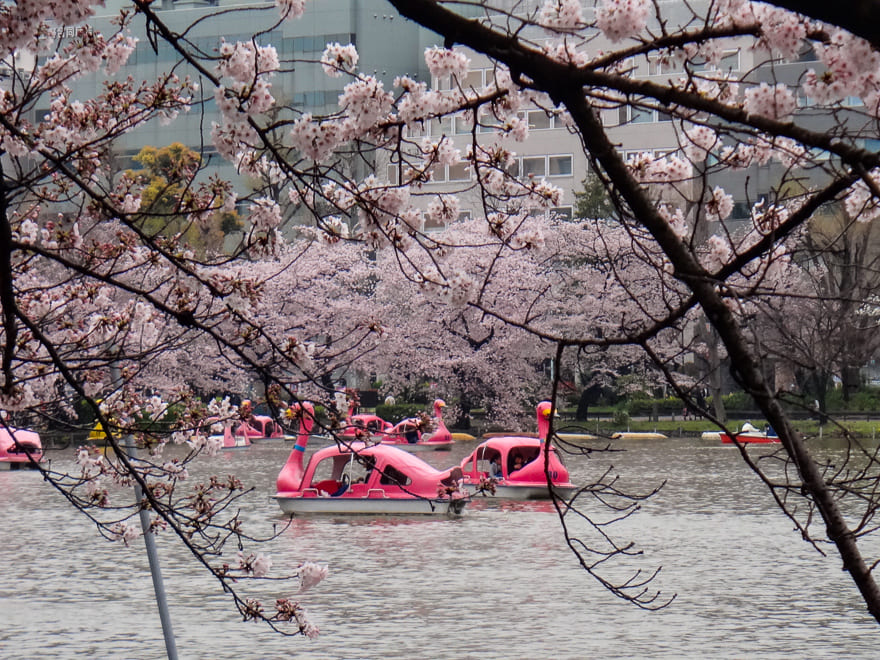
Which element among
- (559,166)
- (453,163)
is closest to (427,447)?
(559,166)

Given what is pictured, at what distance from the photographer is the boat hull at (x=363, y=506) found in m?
23.8

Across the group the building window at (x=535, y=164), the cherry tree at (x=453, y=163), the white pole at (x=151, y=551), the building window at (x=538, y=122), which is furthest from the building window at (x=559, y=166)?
the white pole at (x=151, y=551)

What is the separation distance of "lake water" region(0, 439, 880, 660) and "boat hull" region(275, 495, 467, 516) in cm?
34

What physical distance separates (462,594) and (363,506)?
9.16 metres

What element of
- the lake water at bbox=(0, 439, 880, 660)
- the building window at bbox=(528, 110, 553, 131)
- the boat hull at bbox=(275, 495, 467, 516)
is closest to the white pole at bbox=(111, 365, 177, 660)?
the lake water at bbox=(0, 439, 880, 660)

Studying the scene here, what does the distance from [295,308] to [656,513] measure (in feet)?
113

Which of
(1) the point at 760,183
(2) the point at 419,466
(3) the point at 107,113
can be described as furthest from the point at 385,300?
(3) the point at 107,113

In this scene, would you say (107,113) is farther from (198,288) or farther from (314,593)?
(314,593)

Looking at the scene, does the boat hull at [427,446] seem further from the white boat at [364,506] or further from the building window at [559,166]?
the building window at [559,166]

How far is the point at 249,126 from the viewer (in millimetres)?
5242

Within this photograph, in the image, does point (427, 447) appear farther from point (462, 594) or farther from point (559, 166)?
point (559, 166)

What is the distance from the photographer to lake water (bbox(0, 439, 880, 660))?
490 inches

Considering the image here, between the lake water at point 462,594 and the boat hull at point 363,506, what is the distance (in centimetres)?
34

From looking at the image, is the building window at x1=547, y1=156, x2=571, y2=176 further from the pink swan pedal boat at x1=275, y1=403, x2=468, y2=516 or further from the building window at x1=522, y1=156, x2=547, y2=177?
the pink swan pedal boat at x1=275, y1=403, x2=468, y2=516
